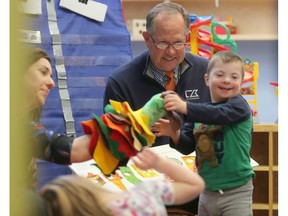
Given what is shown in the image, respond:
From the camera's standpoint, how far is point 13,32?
22.6 inches

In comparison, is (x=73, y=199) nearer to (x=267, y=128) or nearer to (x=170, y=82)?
(x=170, y=82)

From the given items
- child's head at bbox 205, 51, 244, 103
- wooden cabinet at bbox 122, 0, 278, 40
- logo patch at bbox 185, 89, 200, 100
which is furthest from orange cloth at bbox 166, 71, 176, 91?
wooden cabinet at bbox 122, 0, 278, 40

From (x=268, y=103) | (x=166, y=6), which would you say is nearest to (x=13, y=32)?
(x=166, y=6)

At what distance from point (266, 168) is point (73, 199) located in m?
1.53

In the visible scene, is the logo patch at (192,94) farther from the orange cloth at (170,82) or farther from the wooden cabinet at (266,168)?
the wooden cabinet at (266,168)

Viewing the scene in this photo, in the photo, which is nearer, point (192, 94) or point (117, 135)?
point (117, 135)

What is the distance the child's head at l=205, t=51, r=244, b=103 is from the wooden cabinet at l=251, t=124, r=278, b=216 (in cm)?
115

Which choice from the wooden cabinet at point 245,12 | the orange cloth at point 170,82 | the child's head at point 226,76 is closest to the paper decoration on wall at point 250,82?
the wooden cabinet at point 245,12

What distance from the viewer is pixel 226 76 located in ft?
3.07

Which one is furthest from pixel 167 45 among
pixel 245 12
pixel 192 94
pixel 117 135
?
pixel 245 12

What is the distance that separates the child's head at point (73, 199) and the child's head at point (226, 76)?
0.32m

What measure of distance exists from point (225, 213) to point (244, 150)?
11cm

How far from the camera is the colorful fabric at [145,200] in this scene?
70 cm
